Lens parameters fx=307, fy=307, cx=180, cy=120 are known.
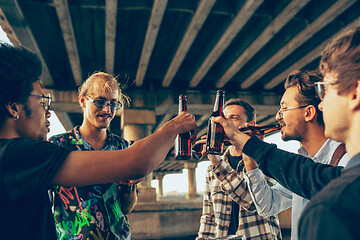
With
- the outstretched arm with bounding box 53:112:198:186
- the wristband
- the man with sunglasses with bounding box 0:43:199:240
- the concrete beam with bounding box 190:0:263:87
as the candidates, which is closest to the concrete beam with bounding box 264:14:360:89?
the concrete beam with bounding box 190:0:263:87

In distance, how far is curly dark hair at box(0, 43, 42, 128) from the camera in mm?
1504

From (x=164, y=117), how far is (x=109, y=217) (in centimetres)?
1262

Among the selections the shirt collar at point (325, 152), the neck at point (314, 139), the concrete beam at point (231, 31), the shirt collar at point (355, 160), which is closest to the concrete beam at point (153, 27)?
the concrete beam at point (231, 31)

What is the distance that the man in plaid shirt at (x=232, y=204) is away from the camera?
2.83m

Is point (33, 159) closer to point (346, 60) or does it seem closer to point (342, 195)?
point (342, 195)

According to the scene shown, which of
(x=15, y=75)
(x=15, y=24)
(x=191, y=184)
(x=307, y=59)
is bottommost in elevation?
(x=191, y=184)

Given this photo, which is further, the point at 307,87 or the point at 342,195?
the point at 307,87

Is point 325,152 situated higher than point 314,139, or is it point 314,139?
point 314,139

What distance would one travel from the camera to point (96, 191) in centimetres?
241

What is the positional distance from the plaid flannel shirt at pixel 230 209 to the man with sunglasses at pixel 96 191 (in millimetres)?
747

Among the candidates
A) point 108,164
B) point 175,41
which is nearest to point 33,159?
point 108,164

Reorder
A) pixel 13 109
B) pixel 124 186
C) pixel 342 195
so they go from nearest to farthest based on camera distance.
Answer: pixel 342 195, pixel 13 109, pixel 124 186

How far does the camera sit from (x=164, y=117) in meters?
15.0

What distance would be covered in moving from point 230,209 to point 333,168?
1671mm
